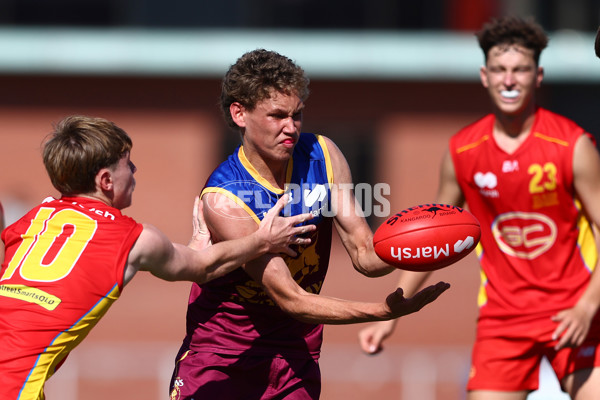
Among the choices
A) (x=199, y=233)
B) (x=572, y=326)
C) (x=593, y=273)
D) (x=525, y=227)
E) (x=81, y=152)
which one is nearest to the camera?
(x=81, y=152)

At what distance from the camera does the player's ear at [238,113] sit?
14.6 ft

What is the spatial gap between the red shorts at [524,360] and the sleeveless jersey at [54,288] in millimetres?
2431

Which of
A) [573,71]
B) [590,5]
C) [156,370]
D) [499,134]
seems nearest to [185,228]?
[156,370]

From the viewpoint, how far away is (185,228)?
14.8 metres

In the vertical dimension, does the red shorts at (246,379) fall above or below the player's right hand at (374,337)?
below

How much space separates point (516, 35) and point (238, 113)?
1946 millimetres

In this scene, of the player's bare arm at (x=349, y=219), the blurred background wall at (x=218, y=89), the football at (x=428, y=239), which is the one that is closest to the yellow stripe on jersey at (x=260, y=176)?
the player's bare arm at (x=349, y=219)

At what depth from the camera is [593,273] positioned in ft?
16.8

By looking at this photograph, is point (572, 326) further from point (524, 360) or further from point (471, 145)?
point (471, 145)

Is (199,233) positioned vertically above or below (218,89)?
below

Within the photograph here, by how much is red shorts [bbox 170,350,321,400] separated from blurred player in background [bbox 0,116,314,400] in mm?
648

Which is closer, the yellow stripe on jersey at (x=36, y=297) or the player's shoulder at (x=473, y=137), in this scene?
the yellow stripe on jersey at (x=36, y=297)

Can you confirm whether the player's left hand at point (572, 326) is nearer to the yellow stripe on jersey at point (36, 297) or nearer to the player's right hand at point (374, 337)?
the player's right hand at point (374, 337)

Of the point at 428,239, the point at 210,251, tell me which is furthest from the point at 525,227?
the point at 210,251
